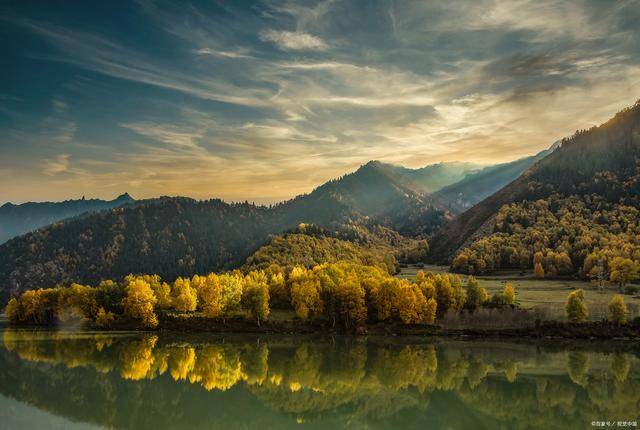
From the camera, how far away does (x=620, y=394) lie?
5531 centimetres

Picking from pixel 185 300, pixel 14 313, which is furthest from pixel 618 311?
pixel 14 313

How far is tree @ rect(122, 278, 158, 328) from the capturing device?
10456 cm

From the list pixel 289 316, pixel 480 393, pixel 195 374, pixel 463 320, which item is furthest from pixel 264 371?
pixel 463 320

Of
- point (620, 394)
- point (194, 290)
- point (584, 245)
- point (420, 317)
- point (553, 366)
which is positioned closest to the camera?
point (620, 394)

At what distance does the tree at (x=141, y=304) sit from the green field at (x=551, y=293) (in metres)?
77.9

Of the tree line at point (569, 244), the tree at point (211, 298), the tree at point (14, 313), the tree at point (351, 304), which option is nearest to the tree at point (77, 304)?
the tree at point (14, 313)

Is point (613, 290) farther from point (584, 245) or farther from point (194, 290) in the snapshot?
point (194, 290)

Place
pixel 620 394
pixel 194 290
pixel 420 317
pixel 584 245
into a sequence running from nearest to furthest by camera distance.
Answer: pixel 620 394 → pixel 420 317 → pixel 194 290 → pixel 584 245

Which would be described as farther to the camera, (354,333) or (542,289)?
(542,289)

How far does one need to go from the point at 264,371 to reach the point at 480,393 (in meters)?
28.3

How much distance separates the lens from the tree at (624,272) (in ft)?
367

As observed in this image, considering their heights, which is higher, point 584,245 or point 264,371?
point 584,245

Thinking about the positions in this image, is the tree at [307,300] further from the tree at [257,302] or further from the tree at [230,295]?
the tree at [230,295]

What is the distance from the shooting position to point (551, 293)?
4481 inches
